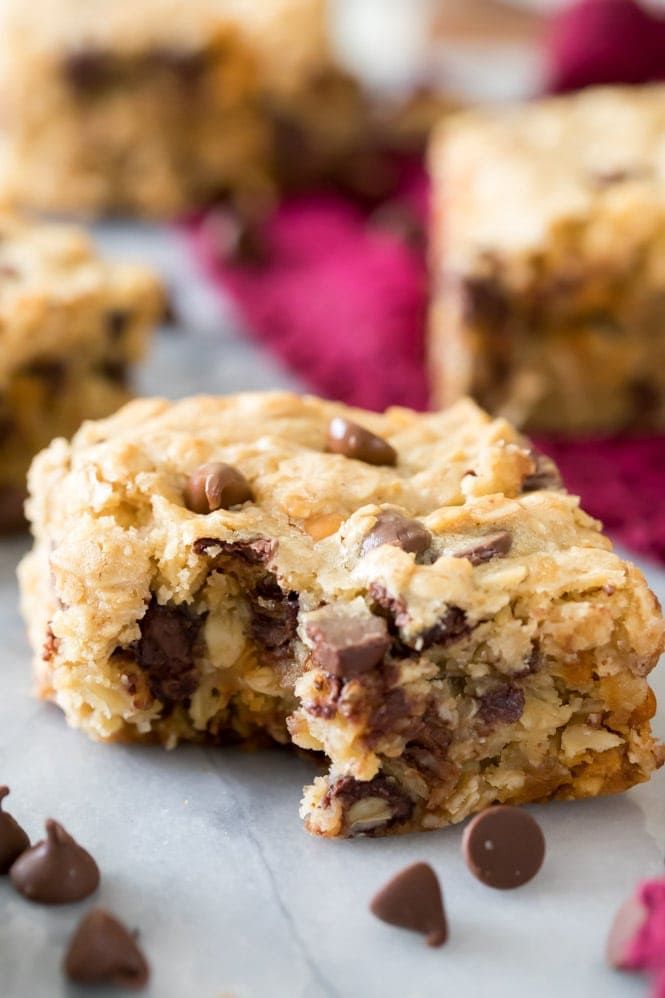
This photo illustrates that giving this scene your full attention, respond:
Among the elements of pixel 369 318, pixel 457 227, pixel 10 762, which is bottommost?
pixel 10 762

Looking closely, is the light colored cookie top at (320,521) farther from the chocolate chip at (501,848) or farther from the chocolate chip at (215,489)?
the chocolate chip at (501,848)

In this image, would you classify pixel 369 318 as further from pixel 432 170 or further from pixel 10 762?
pixel 10 762

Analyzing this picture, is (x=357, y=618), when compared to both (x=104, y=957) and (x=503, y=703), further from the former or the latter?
(x=104, y=957)

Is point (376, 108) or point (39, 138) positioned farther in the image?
point (376, 108)

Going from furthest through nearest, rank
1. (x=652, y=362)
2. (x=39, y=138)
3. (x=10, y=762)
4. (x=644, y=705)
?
(x=39, y=138) → (x=652, y=362) → (x=10, y=762) → (x=644, y=705)

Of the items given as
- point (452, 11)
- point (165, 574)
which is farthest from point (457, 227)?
point (452, 11)

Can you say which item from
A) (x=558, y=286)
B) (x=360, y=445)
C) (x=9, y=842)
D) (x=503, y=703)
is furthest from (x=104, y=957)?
(x=558, y=286)

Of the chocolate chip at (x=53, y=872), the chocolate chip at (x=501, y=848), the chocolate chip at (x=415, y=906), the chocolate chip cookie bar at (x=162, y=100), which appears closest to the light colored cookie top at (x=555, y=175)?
the chocolate chip cookie bar at (x=162, y=100)
